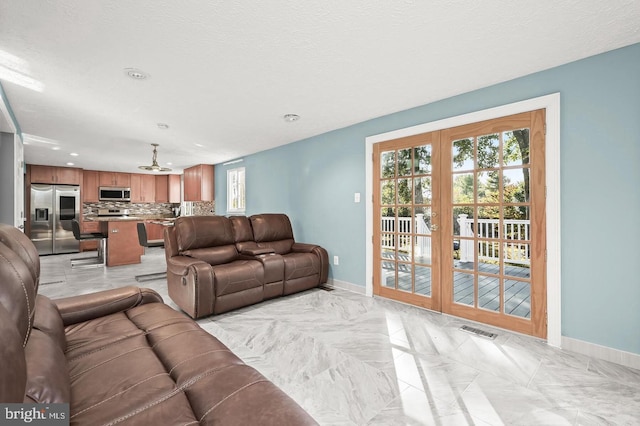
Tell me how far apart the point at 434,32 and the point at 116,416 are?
2533 millimetres

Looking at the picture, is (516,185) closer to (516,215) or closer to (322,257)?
(516,215)

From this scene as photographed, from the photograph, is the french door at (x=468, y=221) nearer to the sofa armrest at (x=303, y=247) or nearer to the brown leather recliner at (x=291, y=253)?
the brown leather recliner at (x=291, y=253)

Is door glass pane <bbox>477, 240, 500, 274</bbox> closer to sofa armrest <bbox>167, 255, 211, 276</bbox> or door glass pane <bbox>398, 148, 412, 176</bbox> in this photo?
door glass pane <bbox>398, 148, 412, 176</bbox>

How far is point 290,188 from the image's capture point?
4.96 meters

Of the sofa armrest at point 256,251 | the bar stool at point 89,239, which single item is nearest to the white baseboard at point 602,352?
the sofa armrest at point 256,251

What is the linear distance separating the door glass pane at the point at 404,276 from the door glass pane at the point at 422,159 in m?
1.11

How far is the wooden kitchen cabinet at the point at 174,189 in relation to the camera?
900 cm

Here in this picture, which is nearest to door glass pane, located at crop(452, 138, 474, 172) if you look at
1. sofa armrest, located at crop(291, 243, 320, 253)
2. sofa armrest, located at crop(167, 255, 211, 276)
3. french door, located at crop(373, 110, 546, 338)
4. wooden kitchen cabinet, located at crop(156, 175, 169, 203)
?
french door, located at crop(373, 110, 546, 338)

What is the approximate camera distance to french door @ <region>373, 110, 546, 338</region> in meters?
2.52

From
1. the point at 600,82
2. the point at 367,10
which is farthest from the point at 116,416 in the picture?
the point at 600,82

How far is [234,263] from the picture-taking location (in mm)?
3439

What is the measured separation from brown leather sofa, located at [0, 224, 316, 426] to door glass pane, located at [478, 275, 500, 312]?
2544 mm

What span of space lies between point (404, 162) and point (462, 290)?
159cm

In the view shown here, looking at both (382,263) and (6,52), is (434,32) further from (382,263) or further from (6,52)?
(6,52)
